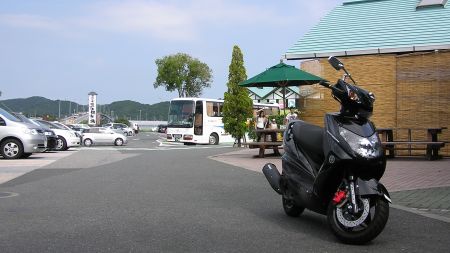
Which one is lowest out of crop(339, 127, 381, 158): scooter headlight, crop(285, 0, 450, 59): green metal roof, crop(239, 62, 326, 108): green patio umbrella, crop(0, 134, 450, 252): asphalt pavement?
crop(0, 134, 450, 252): asphalt pavement

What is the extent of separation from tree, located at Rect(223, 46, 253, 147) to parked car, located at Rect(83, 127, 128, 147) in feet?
33.7

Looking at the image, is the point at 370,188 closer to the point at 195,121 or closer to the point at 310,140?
the point at 310,140

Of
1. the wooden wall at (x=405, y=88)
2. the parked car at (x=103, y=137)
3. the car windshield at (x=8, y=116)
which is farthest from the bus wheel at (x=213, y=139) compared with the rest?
the car windshield at (x=8, y=116)

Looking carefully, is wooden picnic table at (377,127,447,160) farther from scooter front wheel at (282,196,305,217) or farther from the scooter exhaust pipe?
scooter front wheel at (282,196,305,217)

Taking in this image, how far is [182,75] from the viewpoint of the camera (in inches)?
3194

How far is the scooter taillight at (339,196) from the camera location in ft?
16.8

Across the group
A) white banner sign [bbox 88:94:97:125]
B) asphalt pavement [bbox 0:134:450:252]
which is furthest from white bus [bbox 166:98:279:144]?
white banner sign [bbox 88:94:97:125]

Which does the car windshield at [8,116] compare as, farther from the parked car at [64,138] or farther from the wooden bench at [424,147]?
the wooden bench at [424,147]

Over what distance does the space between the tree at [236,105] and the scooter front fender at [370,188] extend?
74.0 feet

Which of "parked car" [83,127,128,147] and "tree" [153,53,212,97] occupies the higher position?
"tree" [153,53,212,97]

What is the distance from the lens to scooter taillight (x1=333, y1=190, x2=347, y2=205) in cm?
512

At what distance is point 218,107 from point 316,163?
2965 centimetres

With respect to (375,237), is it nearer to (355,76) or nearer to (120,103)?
(355,76)

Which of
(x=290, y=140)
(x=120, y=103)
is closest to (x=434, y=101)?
(x=290, y=140)
